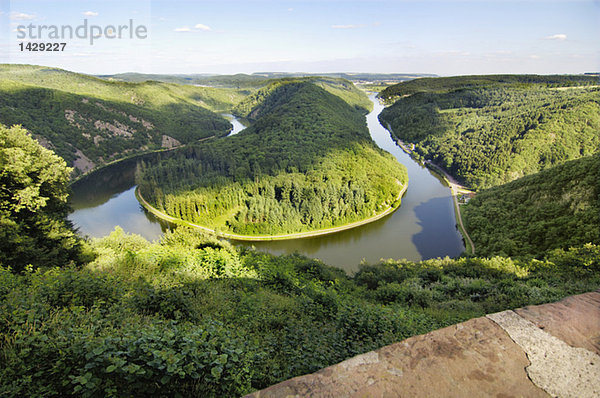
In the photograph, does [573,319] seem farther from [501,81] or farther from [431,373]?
[501,81]

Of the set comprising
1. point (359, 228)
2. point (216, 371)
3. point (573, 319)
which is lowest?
point (359, 228)

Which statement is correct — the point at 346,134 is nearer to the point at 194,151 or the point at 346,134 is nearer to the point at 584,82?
the point at 194,151

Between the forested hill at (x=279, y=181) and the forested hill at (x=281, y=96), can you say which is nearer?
the forested hill at (x=279, y=181)

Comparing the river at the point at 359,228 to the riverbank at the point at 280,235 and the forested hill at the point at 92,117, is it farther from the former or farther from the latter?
the forested hill at the point at 92,117

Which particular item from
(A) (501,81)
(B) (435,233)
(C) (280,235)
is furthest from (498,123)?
(C) (280,235)

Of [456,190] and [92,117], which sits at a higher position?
[92,117]

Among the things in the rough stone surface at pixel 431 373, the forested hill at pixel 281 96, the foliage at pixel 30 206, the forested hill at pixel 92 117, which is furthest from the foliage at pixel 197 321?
the forested hill at pixel 281 96

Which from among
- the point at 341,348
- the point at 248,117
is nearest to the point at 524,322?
the point at 341,348

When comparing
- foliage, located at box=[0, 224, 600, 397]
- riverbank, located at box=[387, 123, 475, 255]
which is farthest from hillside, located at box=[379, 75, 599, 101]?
foliage, located at box=[0, 224, 600, 397]
